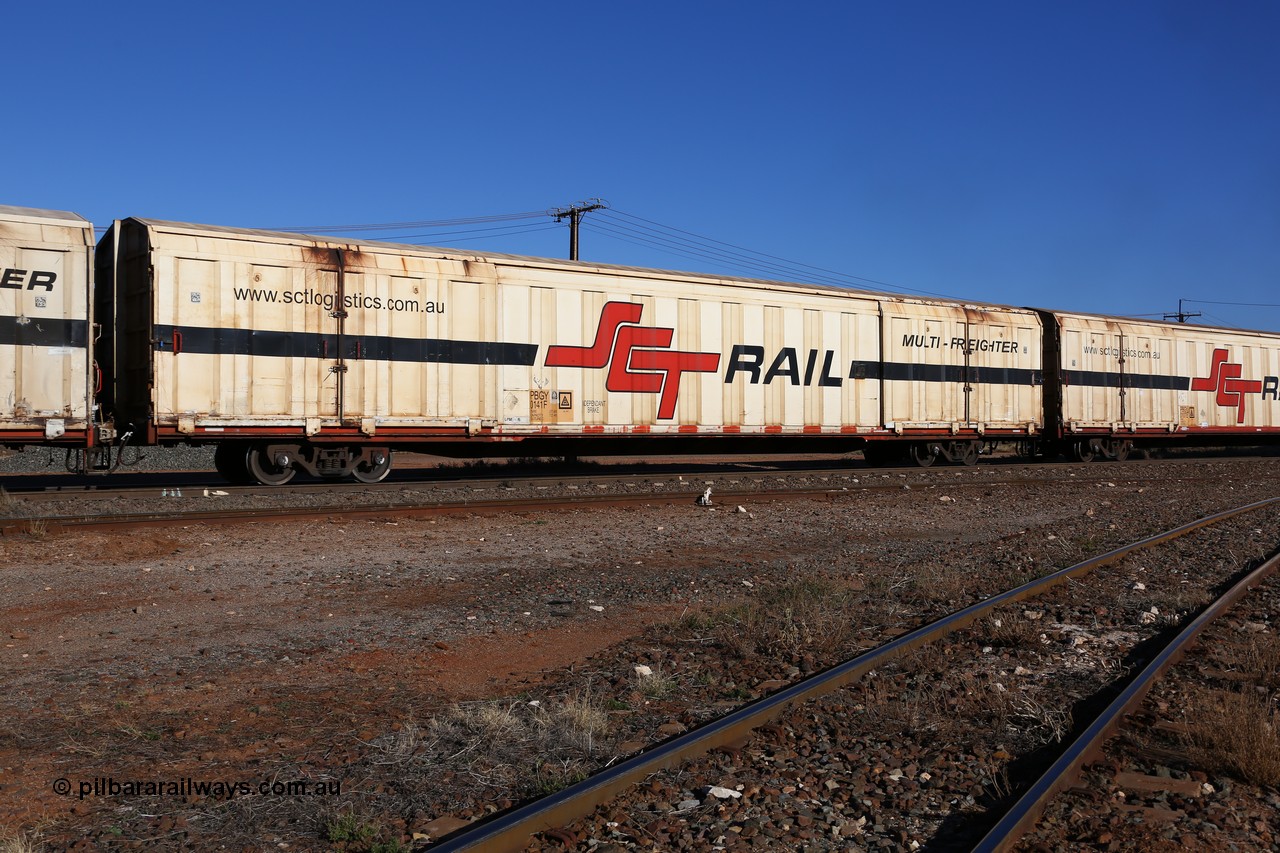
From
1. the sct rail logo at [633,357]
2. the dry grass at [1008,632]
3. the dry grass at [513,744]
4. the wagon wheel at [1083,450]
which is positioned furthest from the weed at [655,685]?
the wagon wheel at [1083,450]

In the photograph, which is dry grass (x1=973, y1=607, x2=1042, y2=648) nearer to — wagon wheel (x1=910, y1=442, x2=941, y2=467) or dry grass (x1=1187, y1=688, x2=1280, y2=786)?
dry grass (x1=1187, y1=688, x2=1280, y2=786)

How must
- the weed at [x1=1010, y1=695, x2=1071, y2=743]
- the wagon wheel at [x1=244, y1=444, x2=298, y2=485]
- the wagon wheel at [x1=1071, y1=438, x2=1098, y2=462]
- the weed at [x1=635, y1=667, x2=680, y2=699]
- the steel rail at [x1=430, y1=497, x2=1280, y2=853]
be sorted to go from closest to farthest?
1. the steel rail at [x1=430, y1=497, x2=1280, y2=853]
2. the weed at [x1=1010, y1=695, x2=1071, y2=743]
3. the weed at [x1=635, y1=667, x2=680, y2=699]
4. the wagon wheel at [x1=244, y1=444, x2=298, y2=485]
5. the wagon wheel at [x1=1071, y1=438, x2=1098, y2=462]

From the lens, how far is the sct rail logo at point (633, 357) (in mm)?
16734

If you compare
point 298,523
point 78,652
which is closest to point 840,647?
point 78,652

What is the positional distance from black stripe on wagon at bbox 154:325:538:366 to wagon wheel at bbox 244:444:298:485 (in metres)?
1.65

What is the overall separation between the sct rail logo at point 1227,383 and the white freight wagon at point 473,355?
10.7 metres

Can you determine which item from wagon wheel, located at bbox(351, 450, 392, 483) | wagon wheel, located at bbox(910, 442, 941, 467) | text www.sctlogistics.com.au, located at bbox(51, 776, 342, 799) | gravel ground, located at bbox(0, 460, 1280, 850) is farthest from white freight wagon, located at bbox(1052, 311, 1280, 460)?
text www.sctlogistics.com.au, located at bbox(51, 776, 342, 799)

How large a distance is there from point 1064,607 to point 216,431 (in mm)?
11303

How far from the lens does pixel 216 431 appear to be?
13.6 meters

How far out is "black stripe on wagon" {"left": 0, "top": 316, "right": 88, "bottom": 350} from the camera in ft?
40.6

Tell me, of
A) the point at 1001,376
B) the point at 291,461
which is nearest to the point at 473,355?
the point at 291,461

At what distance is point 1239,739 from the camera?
13.4 feet

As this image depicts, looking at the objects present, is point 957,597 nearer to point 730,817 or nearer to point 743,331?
point 730,817

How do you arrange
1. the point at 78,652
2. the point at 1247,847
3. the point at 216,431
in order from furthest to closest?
the point at 216,431 < the point at 78,652 < the point at 1247,847
